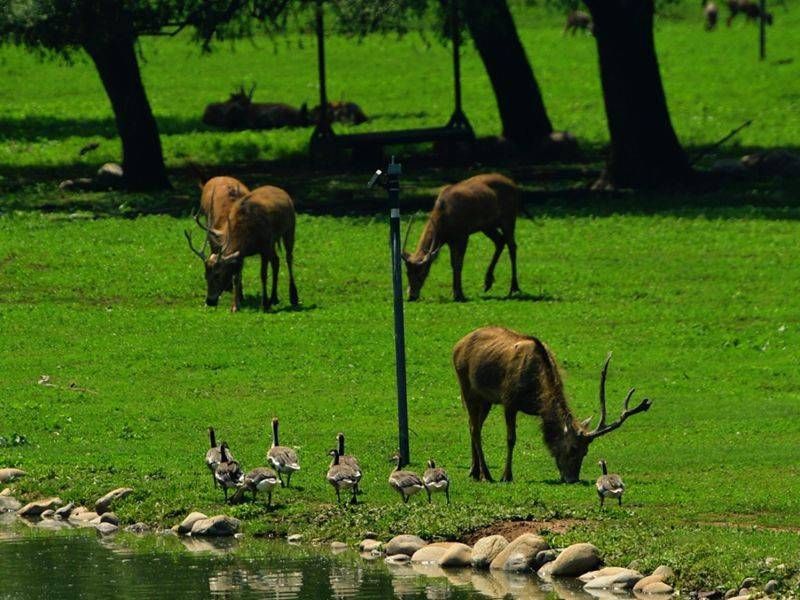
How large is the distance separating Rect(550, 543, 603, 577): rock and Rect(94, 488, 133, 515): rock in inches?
224

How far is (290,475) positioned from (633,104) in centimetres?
2366

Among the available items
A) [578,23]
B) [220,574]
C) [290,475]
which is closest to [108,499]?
[290,475]

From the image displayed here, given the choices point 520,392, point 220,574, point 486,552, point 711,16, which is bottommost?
point 220,574

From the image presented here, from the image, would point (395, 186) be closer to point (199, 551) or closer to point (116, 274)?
point (199, 551)

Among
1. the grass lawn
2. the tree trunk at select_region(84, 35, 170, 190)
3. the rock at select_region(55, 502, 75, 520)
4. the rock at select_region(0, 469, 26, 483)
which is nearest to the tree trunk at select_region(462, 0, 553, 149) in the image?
the grass lawn

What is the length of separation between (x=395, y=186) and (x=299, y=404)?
5.11 meters

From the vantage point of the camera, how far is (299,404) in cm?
2584

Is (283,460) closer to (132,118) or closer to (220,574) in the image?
(220,574)

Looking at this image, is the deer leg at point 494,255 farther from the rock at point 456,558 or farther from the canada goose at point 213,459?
the rock at point 456,558

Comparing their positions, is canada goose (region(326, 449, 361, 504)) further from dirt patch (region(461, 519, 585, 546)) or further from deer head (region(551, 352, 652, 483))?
deer head (region(551, 352, 652, 483))

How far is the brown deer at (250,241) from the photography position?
32.7m

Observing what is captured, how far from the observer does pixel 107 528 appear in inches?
809

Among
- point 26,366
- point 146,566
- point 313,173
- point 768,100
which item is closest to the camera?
point 146,566

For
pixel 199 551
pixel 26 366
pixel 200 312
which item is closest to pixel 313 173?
pixel 200 312
